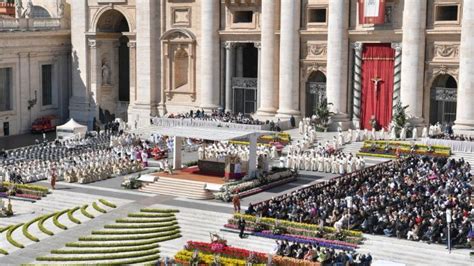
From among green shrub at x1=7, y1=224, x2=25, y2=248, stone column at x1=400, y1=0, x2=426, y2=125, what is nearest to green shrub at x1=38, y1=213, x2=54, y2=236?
green shrub at x1=7, y1=224, x2=25, y2=248

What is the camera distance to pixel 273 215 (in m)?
46.7

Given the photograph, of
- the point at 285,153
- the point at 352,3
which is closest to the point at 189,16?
the point at 352,3

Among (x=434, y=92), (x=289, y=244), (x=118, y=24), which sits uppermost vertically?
(x=118, y=24)

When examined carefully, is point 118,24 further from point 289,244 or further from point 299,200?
point 289,244

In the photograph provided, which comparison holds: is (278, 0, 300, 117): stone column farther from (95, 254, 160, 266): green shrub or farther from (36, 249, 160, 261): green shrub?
(95, 254, 160, 266): green shrub

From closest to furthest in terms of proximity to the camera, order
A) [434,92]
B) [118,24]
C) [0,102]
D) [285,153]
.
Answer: [285,153]
[434,92]
[0,102]
[118,24]

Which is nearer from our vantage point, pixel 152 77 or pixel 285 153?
pixel 285 153

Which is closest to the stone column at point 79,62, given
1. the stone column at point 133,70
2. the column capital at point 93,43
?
the column capital at point 93,43

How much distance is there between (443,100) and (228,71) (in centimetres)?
2318

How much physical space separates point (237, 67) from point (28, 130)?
24.1 metres

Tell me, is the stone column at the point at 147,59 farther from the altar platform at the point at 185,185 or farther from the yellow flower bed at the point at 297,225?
the yellow flower bed at the point at 297,225

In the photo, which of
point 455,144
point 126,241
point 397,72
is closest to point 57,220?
point 126,241

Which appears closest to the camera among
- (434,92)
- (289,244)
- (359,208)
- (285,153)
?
(289,244)

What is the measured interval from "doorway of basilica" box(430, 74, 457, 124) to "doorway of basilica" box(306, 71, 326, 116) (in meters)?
11.3
